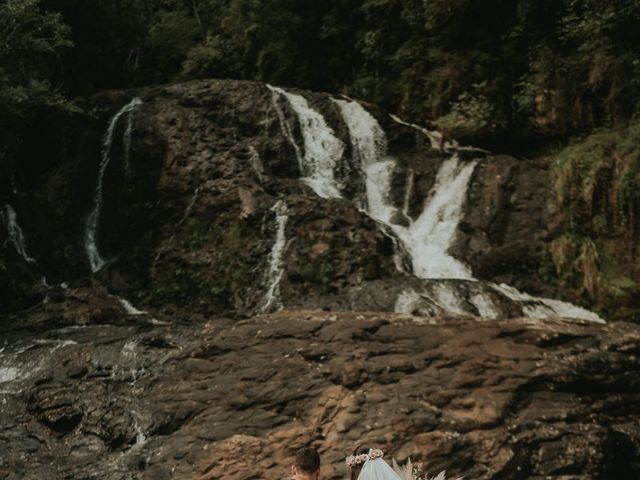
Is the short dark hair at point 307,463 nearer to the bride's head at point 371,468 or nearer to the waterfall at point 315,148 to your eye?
the bride's head at point 371,468

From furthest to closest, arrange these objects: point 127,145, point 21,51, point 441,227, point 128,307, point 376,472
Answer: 1. point 127,145
2. point 21,51
3. point 441,227
4. point 128,307
5. point 376,472

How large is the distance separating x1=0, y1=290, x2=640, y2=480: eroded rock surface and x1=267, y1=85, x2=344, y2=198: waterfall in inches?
323

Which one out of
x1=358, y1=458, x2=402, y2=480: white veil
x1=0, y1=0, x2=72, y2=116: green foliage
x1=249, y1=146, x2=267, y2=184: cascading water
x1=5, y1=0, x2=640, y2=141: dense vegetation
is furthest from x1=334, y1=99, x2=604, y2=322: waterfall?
x1=0, y1=0, x2=72, y2=116: green foliage

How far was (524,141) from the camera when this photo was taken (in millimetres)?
16578

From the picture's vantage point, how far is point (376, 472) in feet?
11.8

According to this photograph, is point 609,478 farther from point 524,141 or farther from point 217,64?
point 217,64

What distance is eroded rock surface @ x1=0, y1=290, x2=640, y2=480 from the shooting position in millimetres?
6297

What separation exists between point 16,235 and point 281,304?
795cm

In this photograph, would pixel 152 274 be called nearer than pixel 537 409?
No

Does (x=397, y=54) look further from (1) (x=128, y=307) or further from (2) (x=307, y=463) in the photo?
(2) (x=307, y=463)

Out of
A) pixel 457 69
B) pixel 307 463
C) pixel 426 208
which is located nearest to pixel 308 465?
pixel 307 463

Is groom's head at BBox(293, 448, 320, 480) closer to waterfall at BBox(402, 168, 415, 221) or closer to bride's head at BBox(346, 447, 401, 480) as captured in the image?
bride's head at BBox(346, 447, 401, 480)

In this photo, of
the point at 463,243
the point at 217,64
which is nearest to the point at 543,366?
the point at 463,243

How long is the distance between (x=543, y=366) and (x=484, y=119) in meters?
10.3
